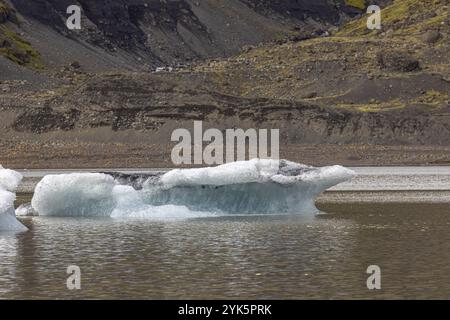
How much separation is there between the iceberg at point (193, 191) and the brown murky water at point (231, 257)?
1292 mm

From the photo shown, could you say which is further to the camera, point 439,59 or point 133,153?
point 439,59

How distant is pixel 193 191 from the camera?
41844 millimetres

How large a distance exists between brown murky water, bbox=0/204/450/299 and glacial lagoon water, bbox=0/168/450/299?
0.09ft

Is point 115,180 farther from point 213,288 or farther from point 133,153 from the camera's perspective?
point 133,153

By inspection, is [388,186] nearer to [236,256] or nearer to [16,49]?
[236,256]

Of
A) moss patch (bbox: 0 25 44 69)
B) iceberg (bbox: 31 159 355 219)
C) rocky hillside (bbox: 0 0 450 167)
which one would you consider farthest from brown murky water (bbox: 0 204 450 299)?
moss patch (bbox: 0 25 44 69)

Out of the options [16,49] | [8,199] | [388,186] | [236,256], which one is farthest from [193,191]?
[16,49]

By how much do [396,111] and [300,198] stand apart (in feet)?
258

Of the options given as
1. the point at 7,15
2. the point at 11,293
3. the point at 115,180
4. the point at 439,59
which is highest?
the point at 7,15

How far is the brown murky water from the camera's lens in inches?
914

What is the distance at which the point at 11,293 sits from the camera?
23.0 m

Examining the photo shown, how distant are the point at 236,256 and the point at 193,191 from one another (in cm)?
1328

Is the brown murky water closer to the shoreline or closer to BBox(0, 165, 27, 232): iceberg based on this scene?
BBox(0, 165, 27, 232): iceberg

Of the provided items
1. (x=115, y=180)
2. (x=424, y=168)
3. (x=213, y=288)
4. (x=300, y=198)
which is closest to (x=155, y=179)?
(x=115, y=180)
